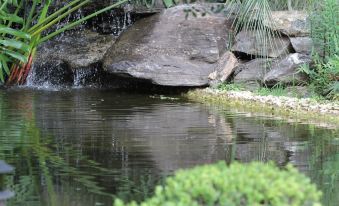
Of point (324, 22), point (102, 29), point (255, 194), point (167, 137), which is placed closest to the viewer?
point (255, 194)

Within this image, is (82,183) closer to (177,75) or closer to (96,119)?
(96,119)

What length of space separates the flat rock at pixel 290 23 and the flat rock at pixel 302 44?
139mm

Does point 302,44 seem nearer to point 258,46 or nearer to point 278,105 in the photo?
point 258,46

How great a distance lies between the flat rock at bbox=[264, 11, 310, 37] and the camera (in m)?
11.5

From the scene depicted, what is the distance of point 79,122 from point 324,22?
177 inches

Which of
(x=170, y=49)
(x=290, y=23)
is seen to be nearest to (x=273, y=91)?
(x=290, y=23)

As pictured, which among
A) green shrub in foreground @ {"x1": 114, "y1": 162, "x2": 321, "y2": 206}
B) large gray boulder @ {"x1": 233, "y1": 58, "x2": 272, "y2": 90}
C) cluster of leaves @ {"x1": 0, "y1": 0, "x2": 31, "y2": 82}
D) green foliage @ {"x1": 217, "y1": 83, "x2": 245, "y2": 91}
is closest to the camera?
green shrub in foreground @ {"x1": 114, "y1": 162, "x2": 321, "y2": 206}

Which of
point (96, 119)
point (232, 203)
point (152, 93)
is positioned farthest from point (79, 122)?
point (232, 203)

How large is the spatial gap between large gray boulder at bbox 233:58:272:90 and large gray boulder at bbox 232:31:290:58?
16cm

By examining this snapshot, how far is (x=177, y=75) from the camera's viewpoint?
37.1 feet

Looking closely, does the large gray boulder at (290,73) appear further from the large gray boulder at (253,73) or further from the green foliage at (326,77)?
the large gray boulder at (253,73)

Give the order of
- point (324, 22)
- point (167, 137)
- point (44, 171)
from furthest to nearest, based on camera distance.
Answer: point (324, 22), point (167, 137), point (44, 171)

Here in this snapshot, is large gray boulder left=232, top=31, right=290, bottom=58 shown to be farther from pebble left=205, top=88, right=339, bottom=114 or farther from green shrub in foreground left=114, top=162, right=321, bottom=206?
green shrub in foreground left=114, top=162, right=321, bottom=206

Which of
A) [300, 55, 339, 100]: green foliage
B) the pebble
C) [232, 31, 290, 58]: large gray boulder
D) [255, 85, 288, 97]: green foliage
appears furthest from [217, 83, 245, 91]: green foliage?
[300, 55, 339, 100]: green foliage
